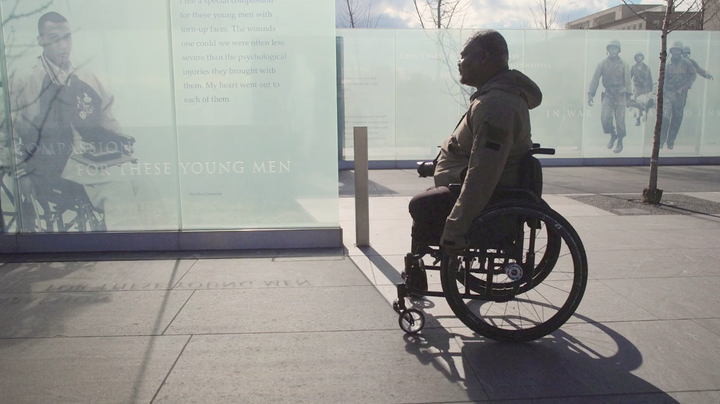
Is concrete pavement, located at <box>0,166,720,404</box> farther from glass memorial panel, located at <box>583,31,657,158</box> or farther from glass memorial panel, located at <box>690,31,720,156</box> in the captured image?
glass memorial panel, located at <box>690,31,720,156</box>

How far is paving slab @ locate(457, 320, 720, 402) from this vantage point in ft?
10.4

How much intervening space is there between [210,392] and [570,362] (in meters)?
2.06

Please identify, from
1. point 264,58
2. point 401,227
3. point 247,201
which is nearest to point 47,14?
point 264,58

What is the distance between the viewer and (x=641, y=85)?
50.2 ft

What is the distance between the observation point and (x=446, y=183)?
3.83 meters

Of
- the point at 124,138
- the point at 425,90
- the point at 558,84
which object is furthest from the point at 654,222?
the point at 558,84

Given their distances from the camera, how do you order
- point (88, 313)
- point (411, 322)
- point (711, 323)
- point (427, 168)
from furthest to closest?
point (88, 313), point (427, 168), point (711, 323), point (411, 322)

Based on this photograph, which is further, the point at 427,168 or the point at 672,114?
the point at 672,114

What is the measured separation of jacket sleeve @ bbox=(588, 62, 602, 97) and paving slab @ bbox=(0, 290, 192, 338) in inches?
530

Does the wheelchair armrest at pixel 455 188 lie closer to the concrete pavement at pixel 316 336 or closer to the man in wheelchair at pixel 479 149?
the man in wheelchair at pixel 479 149

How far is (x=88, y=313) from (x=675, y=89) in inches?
609

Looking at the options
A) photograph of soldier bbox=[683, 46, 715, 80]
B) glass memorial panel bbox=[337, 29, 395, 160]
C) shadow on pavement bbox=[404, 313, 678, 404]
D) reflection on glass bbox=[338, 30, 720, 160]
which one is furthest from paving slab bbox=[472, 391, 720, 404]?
photograph of soldier bbox=[683, 46, 715, 80]

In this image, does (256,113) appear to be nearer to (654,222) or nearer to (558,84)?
(654,222)

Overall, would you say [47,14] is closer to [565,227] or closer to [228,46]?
[228,46]
